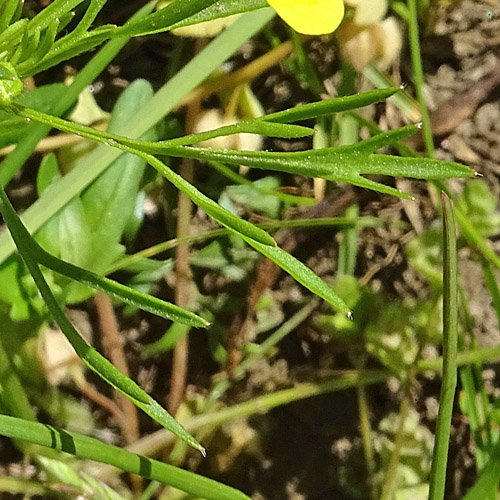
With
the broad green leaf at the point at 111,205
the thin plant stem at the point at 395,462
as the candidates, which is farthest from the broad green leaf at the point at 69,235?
the thin plant stem at the point at 395,462

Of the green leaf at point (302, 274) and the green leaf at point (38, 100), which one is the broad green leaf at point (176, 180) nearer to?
the green leaf at point (302, 274)

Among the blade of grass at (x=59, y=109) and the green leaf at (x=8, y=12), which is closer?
the green leaf at (x=8, y=12)

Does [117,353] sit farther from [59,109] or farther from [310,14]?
[310,14]

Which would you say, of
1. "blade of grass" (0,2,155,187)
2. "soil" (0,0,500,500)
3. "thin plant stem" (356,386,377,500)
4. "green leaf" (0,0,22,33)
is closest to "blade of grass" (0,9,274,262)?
"blade of grass" (0,2,155,187)

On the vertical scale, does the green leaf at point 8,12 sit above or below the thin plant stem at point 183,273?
above

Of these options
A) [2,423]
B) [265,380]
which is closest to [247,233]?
[2,423]

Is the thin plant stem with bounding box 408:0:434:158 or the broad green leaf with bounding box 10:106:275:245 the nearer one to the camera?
the broad green leaf with bounding box 10:106:275:245

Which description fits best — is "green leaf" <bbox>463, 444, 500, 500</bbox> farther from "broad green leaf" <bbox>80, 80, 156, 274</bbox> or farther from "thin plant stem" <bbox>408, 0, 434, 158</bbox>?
"broad green leaf" <bbox>80, 80, 156, 274</bbox>
